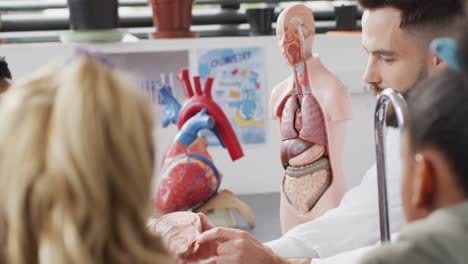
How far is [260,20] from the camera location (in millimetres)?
2688

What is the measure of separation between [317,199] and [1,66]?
2.07ft

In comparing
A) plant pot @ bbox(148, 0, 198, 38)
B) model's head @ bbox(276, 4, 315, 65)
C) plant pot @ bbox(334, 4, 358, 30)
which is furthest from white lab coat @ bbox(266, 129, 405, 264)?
plant pot @ bbox(334, 4, 358, 30)

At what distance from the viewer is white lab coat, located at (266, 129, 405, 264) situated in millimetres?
1368

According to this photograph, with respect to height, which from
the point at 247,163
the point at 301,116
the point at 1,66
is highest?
the point at 1,66

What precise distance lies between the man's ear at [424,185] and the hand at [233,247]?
1.56 ft

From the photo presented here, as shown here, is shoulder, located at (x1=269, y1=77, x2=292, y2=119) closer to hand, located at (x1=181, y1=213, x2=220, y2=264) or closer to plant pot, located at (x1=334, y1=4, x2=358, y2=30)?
hand, located at (x1=181, y1=213, x2=220, y2=264)

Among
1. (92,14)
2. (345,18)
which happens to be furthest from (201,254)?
(345,18)

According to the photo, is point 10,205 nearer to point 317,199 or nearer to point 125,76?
point 125,76

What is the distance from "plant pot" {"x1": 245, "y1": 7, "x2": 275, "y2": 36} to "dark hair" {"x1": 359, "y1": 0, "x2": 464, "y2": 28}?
4.15 ft

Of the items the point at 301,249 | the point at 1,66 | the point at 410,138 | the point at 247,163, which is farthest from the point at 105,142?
the point at 247,163

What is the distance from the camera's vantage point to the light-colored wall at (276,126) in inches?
106

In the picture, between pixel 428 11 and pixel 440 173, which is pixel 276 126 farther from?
pixel 440 173

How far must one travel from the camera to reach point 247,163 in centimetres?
272

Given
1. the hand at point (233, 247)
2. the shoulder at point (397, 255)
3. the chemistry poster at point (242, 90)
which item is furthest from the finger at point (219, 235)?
the chemistry poster at point (242, 90)
